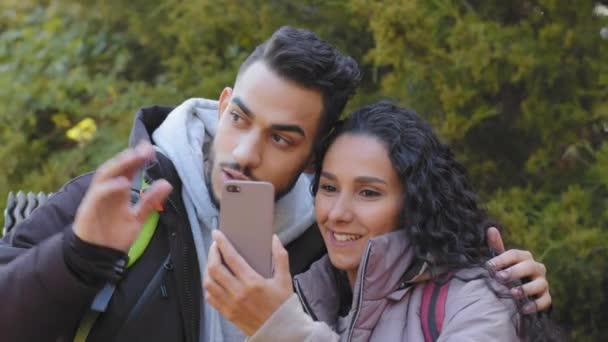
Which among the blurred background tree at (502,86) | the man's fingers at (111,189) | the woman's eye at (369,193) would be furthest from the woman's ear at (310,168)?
the blurred background tree at (502,86)

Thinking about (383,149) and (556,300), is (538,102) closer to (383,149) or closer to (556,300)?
(556,300)

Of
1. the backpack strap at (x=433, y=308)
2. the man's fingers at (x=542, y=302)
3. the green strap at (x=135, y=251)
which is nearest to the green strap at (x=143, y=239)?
the green strap at (x=135, y=251)

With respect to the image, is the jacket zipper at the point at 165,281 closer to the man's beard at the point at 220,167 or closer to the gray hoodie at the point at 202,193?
the gray hoodie at the point at 202,193

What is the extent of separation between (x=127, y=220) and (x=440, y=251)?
2.90 feet

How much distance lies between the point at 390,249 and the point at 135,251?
714 millimetres

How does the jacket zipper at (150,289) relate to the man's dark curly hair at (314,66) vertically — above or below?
below

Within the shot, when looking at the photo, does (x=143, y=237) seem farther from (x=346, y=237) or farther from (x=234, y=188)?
(x=346, y=237)

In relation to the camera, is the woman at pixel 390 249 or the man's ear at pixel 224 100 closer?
the woman at pixel 390 249

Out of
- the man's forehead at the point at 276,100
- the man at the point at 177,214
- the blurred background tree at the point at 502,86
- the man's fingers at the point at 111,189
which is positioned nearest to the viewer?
the man's fingers at the point at 111,189

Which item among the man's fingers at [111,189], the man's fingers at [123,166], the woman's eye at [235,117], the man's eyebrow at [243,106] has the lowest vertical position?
the woman's eye at [235,117]

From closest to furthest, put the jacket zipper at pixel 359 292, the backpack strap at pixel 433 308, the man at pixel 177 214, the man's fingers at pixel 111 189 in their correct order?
the man's fingers at pixel 111 189, the man at pixel 177 214, the backpack strap at pixel 433 308, the jacket zipper at pixel 359 292

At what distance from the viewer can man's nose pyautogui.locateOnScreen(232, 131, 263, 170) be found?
2695 millimetres

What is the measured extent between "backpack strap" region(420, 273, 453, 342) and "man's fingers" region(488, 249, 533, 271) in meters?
0.15

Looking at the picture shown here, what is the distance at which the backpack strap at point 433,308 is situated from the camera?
2285 mm
